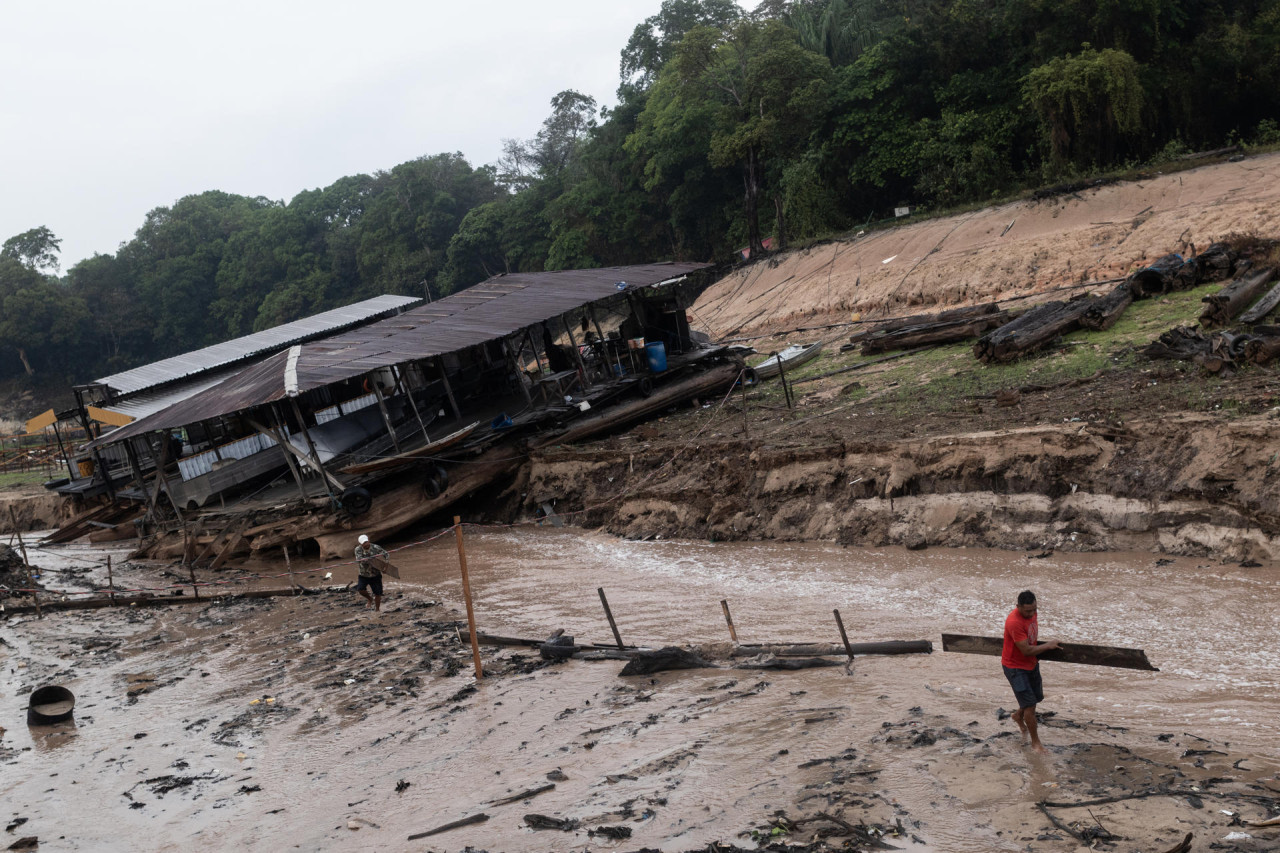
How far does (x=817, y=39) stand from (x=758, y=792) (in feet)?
130

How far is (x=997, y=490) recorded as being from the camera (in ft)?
37.7

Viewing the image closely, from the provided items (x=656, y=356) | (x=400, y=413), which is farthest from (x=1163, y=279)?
(x=400, y=413)

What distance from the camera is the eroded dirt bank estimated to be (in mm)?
9562

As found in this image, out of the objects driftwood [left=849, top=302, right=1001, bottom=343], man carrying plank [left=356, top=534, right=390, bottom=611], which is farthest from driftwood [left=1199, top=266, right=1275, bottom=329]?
man carrying plank [left=356, top=534, right=390, bottom=611]

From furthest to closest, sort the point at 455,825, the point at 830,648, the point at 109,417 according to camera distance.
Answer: the point at 109,417 < the point at 830,648 < the point at 455,825

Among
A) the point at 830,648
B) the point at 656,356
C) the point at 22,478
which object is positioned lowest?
the point at 830,648

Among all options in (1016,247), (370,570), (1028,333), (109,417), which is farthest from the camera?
(109,417)

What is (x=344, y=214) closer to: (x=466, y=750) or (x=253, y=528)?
(x=253, y=528)

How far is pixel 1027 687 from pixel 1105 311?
11.6 m

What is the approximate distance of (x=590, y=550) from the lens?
1533 cm

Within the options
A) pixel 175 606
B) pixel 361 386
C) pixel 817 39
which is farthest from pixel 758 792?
pixel 817 39

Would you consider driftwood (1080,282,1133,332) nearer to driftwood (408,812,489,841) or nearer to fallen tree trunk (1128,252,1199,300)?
fallen tree trunk (1128,252,1199,300)

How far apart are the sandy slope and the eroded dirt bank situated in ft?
35.7

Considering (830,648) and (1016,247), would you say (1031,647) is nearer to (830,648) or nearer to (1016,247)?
(830,648)
